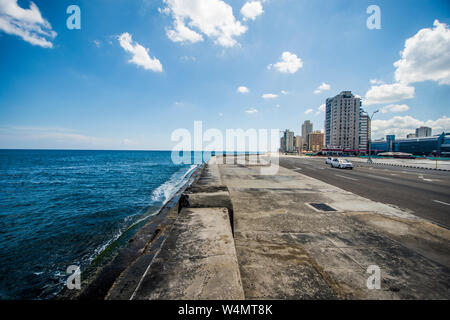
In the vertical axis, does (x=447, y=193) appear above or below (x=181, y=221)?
below

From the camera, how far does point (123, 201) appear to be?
13.3 metres

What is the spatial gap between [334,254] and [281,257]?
1.19 m

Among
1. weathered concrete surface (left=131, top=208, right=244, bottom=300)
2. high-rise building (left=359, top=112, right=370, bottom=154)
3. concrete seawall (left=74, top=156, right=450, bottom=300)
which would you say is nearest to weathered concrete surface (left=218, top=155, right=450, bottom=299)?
concrete seawall (left=74, top=156, right=450, bottom=300)

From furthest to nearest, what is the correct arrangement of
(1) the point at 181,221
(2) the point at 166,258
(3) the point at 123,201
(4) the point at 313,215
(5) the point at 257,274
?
A: (3) the point at 123,201
(4) the point at 313,215
(1) the point at 181,221
(5) the point at 257,274
(2) the point at 166,258

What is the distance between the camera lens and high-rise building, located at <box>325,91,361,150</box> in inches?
3986

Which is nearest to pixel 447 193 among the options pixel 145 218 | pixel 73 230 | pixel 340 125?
pixel 145 218

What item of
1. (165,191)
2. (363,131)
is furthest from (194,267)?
(363,131)

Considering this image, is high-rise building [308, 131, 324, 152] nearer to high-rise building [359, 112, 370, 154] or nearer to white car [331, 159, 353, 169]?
high-rise building [359, 112, 370, 154]

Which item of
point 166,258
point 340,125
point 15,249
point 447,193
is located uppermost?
point 340,125

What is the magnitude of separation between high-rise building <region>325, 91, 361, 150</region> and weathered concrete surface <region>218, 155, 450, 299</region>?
4554 inches

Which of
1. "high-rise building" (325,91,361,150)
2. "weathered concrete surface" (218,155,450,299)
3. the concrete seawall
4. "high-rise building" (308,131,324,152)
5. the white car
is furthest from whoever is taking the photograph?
"high-rise building" (308,131,324,152)

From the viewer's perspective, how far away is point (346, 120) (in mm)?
102188

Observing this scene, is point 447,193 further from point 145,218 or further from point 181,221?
point 145,218
